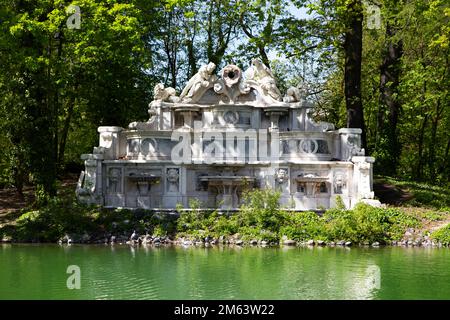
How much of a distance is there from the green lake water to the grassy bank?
41.6 inches

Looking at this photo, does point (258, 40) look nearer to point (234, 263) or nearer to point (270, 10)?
point (270, 10)

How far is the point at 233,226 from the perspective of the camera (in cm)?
2106

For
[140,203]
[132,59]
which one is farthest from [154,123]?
[132,59]

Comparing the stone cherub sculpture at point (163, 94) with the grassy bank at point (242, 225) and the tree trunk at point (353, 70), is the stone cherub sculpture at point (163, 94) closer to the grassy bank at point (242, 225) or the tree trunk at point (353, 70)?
the grassy bank at point (242, 225)

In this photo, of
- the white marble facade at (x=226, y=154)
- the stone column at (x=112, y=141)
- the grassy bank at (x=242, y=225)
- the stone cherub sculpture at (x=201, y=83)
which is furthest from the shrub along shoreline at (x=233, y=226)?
the stone cherub sculpture at (x=201, y=83)

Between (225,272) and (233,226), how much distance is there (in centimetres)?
617

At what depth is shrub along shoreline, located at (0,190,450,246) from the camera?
20.4 m

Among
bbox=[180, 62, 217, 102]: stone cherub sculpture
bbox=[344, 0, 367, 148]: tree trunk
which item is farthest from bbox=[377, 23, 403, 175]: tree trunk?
bbox=[180, 62, 217, 102]: stone cherub sculpture

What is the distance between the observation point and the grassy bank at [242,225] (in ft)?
67.2

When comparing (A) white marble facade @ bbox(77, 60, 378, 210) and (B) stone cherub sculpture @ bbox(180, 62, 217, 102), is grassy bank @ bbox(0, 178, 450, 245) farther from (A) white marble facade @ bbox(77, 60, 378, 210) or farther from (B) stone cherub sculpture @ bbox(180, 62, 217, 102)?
(B) stone cherub sculpture @ bbox(180, 62, 217, 102)

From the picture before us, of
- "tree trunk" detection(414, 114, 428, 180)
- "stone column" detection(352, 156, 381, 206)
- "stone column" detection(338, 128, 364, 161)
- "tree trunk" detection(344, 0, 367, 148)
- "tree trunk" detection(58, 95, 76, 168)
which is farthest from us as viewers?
"tree trunk" detection(414, 114, 428, 180)

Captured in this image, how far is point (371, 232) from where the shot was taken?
20.3 meters

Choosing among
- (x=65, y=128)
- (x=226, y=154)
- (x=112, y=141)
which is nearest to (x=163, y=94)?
(x=112, y=141)

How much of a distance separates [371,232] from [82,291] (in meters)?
10.2
